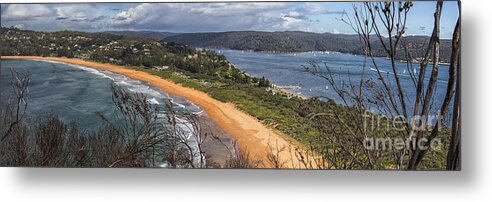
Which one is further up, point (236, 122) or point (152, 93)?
point (152, 93)

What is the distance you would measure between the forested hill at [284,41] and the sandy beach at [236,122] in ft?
1.05

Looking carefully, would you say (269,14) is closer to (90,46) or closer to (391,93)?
(391,93)

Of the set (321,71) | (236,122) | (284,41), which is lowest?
(236,122)

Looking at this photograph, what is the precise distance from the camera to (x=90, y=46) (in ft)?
14.8

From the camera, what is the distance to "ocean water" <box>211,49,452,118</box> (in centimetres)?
432

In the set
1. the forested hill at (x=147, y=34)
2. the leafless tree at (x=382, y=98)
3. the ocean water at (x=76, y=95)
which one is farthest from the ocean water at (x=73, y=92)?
the leafless tree at (x=382, y=98)

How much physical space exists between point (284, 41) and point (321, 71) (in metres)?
0.32

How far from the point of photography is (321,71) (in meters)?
4.40

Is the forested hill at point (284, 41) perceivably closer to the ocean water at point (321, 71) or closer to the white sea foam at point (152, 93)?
the ocean water at point (321, 71)

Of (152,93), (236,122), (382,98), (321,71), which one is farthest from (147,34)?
(382,98)

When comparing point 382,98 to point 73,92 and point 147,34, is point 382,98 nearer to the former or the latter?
point 147,34

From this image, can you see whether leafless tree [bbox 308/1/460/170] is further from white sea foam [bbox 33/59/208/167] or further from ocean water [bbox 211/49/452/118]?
white sea foam [bbox 33/59/208/167]

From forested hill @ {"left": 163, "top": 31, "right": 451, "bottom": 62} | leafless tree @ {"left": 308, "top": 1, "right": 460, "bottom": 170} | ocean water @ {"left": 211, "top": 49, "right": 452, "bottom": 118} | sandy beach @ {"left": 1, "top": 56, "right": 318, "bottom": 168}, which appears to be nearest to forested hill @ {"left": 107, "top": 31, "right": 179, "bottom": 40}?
forested hill @ {"left": 163, "top": 31, "right": 451, "bottom": 62}

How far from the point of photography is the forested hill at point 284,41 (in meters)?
4.35
